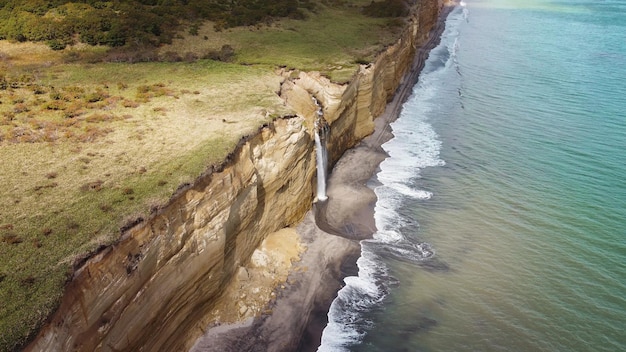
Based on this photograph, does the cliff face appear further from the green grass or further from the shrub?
the shrub

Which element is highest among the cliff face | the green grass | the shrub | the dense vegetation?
the shrub

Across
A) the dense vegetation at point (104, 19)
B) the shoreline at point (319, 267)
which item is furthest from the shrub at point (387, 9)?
the shoreline at point (319, 267)

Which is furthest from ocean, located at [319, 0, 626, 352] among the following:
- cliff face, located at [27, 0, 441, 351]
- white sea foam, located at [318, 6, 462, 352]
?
cliff face, located at [27, 0, 441, 351]

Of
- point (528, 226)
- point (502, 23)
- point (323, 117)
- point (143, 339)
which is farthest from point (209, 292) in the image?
point (502, 23)

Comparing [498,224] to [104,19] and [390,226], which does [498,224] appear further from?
[104,19]

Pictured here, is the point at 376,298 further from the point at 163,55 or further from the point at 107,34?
the point at 107,34
